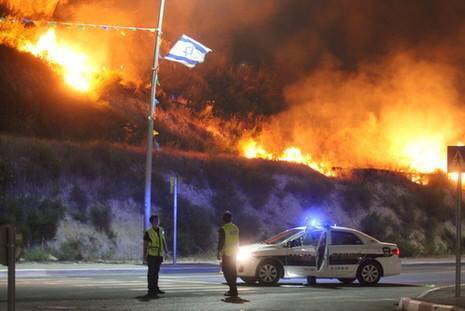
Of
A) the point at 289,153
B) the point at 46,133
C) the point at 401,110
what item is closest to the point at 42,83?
the point at 46,133

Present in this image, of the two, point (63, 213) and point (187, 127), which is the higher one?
point (187, 127)

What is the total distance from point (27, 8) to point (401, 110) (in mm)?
26011

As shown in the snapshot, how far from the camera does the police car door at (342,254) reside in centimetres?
2158

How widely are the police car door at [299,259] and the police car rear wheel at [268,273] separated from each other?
0.32 m

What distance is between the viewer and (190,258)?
35.5 m

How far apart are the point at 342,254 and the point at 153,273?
5901 millimetres

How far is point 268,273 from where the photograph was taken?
21.1 m

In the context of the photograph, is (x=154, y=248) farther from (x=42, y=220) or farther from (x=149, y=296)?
(x=42, y=220)

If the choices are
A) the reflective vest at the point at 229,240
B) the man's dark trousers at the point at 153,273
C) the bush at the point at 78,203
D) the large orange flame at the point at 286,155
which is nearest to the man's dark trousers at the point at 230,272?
the reflective vest at the point at 229,240

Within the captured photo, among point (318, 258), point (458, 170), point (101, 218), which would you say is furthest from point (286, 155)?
point (458, 170)

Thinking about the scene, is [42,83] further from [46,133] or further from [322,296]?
[322,296]

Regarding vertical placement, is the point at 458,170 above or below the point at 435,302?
above

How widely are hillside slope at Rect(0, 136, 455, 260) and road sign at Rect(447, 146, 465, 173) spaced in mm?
19435

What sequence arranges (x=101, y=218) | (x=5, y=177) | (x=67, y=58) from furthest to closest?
(x=67, y=58) < (x=101, y=218) < (x=5, y=177)
